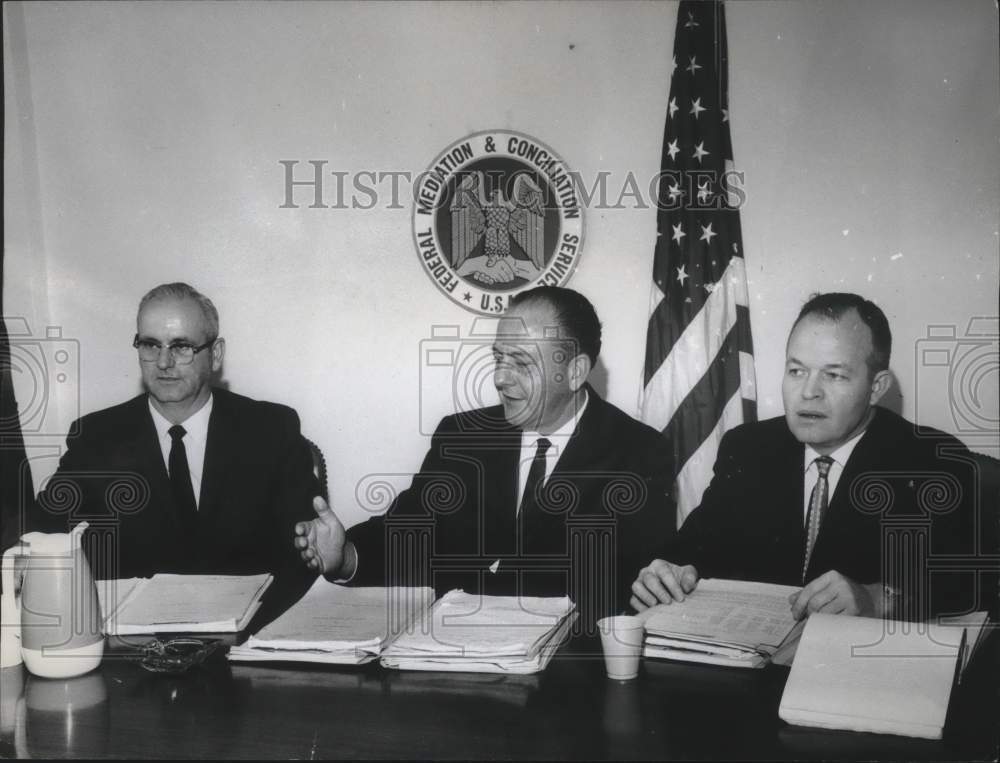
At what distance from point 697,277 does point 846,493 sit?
0.77 meters

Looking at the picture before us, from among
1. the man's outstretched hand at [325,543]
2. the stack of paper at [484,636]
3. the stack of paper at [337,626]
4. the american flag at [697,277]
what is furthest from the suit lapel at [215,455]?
the american flag at [697,277]

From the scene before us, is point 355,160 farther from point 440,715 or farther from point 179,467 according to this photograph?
point 440,715

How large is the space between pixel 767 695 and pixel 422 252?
169 centimetres

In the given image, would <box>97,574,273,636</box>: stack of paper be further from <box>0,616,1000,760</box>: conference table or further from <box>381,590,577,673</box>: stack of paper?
<box>381,590,577,673</box>: stack of paper

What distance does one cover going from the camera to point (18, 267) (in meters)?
2.83

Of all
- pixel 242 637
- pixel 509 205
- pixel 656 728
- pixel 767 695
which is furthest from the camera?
pixel 509 205

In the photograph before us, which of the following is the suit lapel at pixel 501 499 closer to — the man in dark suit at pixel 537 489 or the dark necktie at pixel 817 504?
the man in dark suit at pixel 537 489

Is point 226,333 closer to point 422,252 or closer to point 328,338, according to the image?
point 328,338

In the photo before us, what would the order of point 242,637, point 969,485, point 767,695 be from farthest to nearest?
1. point 969,485
2. point 242,637
3. point 767,695

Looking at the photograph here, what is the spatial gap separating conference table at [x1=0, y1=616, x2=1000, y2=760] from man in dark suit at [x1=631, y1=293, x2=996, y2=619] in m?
0.76

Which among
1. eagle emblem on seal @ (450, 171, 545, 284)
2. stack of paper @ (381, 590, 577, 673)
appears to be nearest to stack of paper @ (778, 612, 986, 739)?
stack of paper @ (381, 590, 577, 673)

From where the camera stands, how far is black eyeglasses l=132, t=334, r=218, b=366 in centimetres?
280

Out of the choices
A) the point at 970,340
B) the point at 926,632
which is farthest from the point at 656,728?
the point at 970,340

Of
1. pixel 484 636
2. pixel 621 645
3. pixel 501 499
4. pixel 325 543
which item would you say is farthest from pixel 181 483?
pixel 621 645
